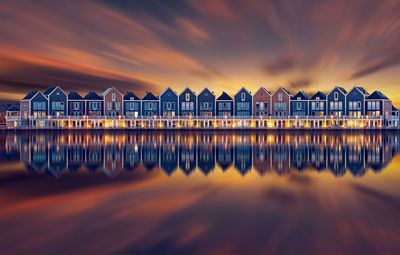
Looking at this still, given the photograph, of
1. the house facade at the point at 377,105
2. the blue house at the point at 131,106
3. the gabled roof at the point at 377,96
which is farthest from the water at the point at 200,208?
the gabled roof at the point at 377,96

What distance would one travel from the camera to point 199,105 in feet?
257

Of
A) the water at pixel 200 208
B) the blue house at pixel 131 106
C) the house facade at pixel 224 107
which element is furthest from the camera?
the blue house at pixel 131 106

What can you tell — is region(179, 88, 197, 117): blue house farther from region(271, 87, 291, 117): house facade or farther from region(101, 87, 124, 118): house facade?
region(271, 87, 291, 117): house facade

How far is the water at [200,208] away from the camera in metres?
8.80

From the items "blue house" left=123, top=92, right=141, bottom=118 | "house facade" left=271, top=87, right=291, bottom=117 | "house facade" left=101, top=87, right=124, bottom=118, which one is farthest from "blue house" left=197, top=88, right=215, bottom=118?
"house facade" left=101, top=87, right=124, bottom=118

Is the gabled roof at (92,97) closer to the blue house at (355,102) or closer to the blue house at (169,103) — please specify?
the blue house at (169,103)

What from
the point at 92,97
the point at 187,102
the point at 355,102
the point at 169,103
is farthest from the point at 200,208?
the point at 355,102

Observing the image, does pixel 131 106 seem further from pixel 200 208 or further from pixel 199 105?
pixel 200 208

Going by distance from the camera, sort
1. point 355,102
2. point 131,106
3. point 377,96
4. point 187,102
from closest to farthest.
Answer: point 377,96 < point 355,102 < point 187,102 < point 131,106

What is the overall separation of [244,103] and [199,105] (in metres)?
13.9

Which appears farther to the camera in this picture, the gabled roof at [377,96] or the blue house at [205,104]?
the blue house at [205,104]

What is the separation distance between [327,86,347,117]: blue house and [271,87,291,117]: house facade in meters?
12.8

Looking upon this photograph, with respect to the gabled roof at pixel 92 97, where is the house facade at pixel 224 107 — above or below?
below

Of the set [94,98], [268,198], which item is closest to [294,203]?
[268,198]
